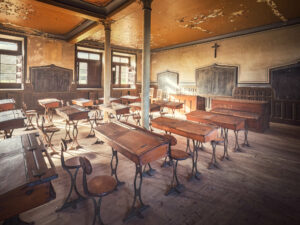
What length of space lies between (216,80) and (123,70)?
22.3 ft

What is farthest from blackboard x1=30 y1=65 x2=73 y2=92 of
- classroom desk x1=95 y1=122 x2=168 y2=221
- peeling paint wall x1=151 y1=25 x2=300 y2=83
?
classroom desk x1=95 y1=122 x2=168 y2=221

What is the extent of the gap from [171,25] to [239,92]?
4.60 meters

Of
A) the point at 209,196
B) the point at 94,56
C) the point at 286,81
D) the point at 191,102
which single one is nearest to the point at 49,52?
the point at 94,56

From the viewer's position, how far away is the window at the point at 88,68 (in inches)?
448

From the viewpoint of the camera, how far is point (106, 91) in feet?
24.0

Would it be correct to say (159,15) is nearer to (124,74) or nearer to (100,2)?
(100,2)

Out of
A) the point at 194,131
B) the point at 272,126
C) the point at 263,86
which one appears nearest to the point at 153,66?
the point at 263,86

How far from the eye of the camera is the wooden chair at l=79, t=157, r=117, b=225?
6.43 ft

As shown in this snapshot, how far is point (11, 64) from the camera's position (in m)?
9.07

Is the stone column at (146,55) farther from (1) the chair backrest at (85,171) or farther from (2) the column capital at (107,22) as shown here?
(1) the chair backrest at (85,171)

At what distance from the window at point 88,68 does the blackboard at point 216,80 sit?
6380mm

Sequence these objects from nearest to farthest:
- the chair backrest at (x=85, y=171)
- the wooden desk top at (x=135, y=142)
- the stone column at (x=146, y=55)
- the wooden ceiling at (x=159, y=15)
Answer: the chair backrest at (x=85, y=171) < the wooden desk top at (x=135, y=142) < the stone column at (x=146, y=55) < the wooden ceiling at (x=159, y=15)

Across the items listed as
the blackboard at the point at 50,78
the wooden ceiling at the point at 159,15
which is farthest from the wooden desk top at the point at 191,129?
the blackboard at the point at 50,78

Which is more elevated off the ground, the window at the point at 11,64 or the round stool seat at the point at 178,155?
the window at the point at 11,64
